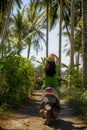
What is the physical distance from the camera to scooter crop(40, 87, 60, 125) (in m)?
9.86

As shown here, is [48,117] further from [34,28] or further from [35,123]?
[34,28]

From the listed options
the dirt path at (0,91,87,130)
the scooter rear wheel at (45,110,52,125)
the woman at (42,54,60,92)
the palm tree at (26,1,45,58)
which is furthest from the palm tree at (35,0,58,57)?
the scooter rear wheel at (45,110,52,125)

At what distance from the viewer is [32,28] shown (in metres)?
47.8

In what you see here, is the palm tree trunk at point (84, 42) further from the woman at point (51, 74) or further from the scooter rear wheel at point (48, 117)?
the scooter rear wheel at point (48, 117)

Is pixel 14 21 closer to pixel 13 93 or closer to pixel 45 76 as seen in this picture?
pixel 13 93

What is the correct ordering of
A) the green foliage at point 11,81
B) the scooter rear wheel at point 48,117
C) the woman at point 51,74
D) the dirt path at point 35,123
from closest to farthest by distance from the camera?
the dirt path at point 35,123
the scooter rear wheel at point 48,117
the woman at point 51,74
the green foliage at point 11,81

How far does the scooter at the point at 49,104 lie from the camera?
9859 millimetres

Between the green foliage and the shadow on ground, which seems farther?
the green foliage

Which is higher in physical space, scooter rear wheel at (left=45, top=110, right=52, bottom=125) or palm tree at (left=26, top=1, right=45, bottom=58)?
palm tree at (left=26, top=1, right=45, bottom=58)

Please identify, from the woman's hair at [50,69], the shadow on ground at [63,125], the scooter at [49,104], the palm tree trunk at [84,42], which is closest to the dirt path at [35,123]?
the shadow on ground at [63,125]

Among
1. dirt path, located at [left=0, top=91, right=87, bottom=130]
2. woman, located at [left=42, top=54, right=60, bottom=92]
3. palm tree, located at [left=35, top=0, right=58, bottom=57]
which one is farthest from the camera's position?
palm tree, located at [left=35, top=0, right=58, bottom=57]

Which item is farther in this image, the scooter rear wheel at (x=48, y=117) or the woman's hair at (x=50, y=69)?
the woman's hair at (x=50, y=69)

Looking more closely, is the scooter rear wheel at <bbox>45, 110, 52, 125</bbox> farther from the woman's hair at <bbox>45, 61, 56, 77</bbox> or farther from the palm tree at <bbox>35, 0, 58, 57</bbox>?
the palm tree at <bbox>35, 0, 58, 57</bbox>

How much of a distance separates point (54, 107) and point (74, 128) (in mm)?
806
